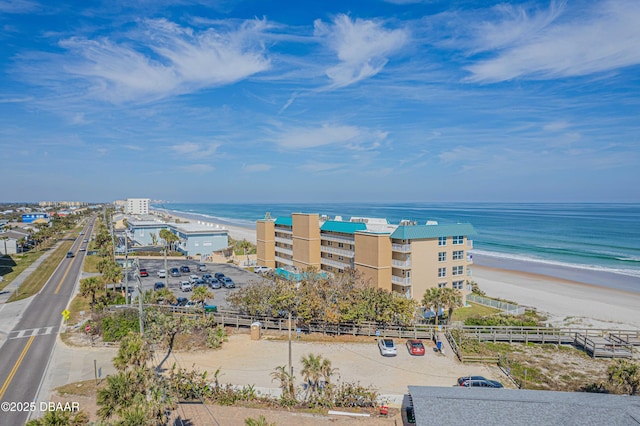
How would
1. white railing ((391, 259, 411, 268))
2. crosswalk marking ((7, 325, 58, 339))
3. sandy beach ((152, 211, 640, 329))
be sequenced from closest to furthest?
crosswalk marking ((7, 325, 58, 339)), sandy beach ((152, 211, 640, 329)), white railing ((391, 259, 411, 268))

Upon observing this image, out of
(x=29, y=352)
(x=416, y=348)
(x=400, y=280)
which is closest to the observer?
(x=416, y=348)

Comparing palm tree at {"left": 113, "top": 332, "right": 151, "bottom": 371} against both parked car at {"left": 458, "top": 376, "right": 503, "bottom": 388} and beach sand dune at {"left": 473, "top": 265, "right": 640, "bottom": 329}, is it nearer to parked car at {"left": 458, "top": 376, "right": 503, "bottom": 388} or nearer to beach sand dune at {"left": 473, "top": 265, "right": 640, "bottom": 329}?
parked car at {"left": 458, "top": 376, "right": 503, "bottom": 388}

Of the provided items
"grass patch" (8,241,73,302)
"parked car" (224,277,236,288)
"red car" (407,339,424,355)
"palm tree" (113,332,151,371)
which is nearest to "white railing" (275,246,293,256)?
"parked car" (224,277,236,288)

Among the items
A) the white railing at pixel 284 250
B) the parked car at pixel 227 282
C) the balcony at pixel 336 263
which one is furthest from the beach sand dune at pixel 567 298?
the parked car at pixel 227 282

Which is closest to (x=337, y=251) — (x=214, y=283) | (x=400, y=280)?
(x=400, y=280)

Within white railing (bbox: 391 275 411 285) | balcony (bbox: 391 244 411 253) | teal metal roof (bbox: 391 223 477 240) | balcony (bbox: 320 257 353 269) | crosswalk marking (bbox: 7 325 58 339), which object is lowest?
crosswalk marking (bbox: 7 325 58 339)

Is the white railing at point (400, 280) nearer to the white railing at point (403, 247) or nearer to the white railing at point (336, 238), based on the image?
the white railing at point (403, 247)

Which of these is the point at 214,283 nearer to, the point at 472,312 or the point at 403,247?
the point at 403,247
